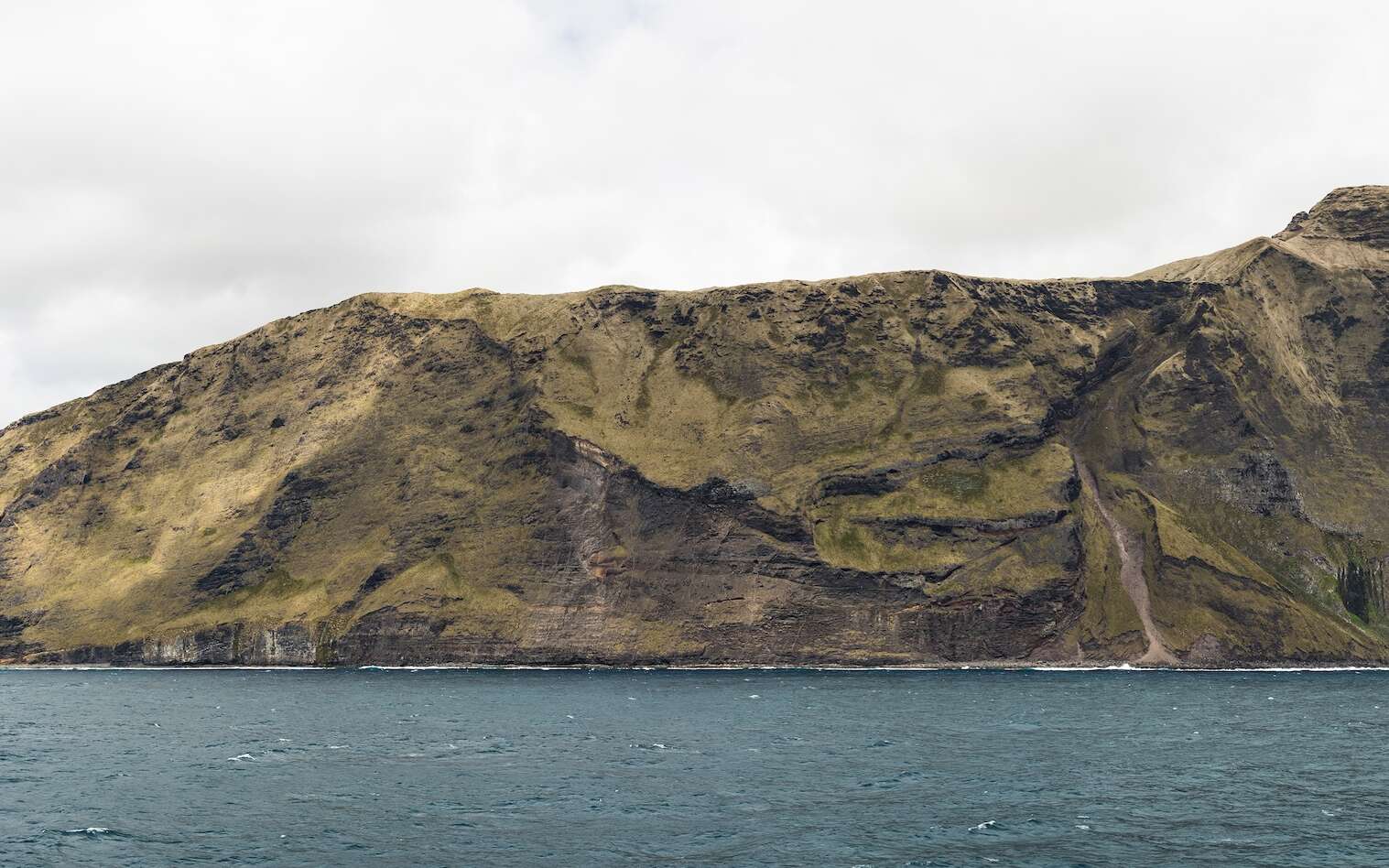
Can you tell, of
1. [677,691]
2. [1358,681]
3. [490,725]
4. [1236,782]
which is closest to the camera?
[1236,782]

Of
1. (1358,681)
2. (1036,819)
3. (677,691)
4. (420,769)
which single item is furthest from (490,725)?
(1358,681)

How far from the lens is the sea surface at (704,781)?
61312 mm

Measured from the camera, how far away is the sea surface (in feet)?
201

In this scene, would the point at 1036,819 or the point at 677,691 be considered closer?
the point at 1036,819

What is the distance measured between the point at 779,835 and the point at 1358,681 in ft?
511

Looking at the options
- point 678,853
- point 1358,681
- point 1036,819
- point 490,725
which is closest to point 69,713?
point 490,725

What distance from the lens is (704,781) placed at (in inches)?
3196

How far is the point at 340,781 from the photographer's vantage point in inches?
3265

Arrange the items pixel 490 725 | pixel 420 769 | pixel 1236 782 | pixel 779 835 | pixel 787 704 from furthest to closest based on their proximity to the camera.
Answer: pixel 787 704 < pixel 490 725 < pixel 420 769 < pixel 1236 782 < pixel 779 835

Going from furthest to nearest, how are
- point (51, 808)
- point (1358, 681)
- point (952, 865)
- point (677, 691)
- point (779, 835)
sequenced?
point (1358, 681) → point (677, 691) → point (51, 808) → point (779, 835) → point (952, 865)

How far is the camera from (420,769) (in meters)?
87.9

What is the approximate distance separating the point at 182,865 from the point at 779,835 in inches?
1216

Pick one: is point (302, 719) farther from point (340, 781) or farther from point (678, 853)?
point (678, 853)

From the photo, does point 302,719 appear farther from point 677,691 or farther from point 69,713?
point 677,691
